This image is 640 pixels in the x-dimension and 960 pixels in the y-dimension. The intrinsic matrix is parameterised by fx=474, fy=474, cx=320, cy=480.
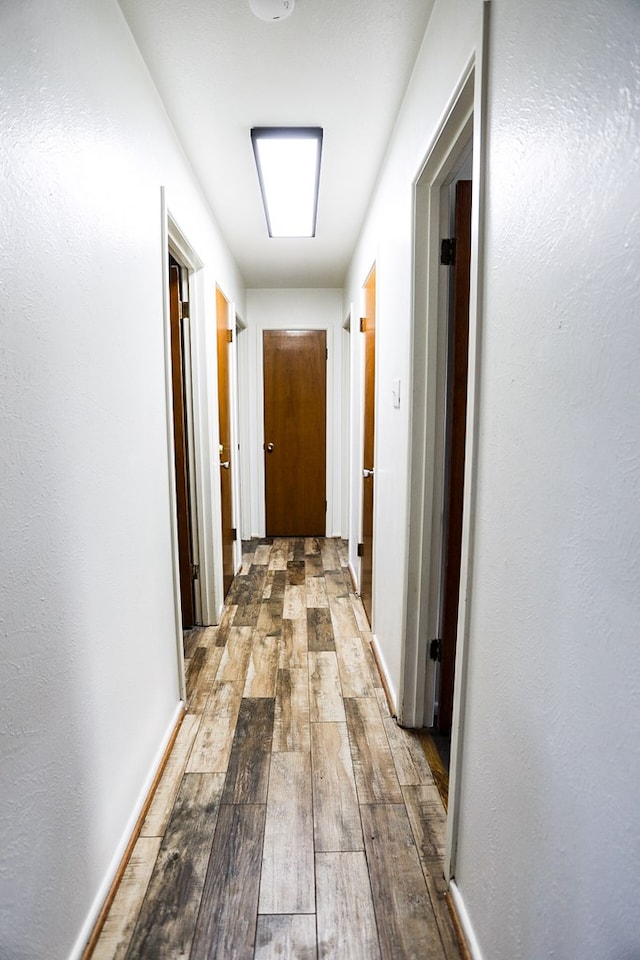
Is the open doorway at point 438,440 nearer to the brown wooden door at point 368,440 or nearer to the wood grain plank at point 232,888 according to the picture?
the wood grain plank at point 232,888

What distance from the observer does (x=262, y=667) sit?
231 centimetres

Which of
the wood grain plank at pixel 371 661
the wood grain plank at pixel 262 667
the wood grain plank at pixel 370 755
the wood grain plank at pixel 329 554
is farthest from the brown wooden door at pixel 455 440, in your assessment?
the wood grain plank at pixel 329 554

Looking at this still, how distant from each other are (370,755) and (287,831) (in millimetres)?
425

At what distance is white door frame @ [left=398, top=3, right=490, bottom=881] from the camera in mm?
1144

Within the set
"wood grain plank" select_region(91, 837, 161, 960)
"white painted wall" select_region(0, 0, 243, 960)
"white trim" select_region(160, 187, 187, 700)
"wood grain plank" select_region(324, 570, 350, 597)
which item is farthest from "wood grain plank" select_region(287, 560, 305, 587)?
"wood grain plank" select_region(91, 837, 161, 960)

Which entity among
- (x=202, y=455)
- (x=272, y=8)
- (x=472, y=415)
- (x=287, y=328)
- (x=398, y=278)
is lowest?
(x=202, y=455)

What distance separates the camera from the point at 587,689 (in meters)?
0.63

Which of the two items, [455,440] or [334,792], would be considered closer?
[334,792]

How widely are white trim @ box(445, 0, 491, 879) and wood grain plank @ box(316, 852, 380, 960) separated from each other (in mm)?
230

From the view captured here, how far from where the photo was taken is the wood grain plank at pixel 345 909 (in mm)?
1085

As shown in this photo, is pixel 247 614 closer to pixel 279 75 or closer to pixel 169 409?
pixel 169 409

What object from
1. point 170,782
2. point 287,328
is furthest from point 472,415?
point 287,328

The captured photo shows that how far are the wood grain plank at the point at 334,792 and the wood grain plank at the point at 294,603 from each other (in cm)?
106

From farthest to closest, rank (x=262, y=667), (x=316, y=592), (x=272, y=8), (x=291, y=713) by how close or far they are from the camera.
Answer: (x=316, y=592) → (x=262, y=667) → (x=291, y=713) → (x=272, y=8)
